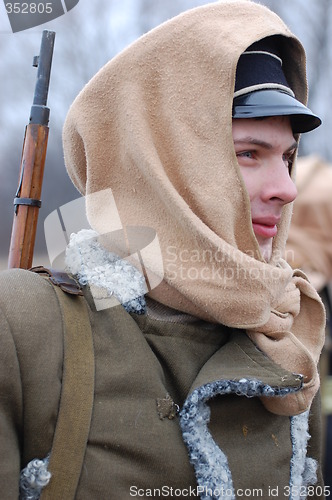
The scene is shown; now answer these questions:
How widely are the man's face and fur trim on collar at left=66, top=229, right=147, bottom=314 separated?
423 millimetres

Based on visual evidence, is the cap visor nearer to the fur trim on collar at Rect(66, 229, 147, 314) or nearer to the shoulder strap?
the fur trim on collar at Rect(66, 229, 147, 314)

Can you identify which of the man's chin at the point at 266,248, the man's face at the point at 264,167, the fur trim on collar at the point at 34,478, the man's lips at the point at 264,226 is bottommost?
the fur trim on collar at the point at 34,478

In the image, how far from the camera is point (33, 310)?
170 cm

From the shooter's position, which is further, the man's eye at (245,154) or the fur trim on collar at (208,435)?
the man's eye at (245,154)

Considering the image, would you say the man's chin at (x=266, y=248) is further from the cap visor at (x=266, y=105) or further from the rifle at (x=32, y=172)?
the rifle at (x=32, y=172)

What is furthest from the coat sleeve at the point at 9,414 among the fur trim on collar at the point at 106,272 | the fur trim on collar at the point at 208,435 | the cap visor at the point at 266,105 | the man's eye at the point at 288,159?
the man's eye at the point at 288,159

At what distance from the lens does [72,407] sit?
164 cm

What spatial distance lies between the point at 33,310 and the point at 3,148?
772 centimetres

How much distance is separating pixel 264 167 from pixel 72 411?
92 centimetres

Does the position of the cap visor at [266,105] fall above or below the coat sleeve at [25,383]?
above

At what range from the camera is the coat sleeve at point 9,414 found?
1.56 m

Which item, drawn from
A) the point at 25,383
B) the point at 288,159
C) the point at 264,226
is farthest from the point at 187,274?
the point at 288,159

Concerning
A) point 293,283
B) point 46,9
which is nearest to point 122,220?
point 293,283

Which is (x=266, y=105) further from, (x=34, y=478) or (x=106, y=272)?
(x=34, y=478)
